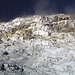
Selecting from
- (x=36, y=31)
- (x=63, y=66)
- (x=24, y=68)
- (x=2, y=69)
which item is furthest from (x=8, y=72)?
(x=36, y=31)

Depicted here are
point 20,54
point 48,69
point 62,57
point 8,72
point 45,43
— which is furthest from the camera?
point 45,43

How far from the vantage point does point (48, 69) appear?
1277 cm

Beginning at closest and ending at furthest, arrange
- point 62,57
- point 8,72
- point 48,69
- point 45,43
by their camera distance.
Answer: point 8,72
point 48,69
point 62,57
point 45,43

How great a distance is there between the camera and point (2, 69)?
40.5 feet

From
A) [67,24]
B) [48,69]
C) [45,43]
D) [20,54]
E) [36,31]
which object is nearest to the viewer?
[48,69]

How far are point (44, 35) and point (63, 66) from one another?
1746 cm

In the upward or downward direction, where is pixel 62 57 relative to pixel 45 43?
downward

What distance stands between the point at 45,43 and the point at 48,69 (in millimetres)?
10624

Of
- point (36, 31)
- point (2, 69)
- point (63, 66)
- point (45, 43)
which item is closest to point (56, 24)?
point (36, 31)

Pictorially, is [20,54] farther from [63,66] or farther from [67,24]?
[67,24]

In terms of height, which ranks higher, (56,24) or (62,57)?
(56,24)

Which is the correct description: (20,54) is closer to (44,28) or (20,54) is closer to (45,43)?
(45,43)

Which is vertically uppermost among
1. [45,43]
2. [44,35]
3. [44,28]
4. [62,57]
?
[44,28]

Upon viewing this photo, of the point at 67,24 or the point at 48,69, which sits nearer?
the point at 48,69
